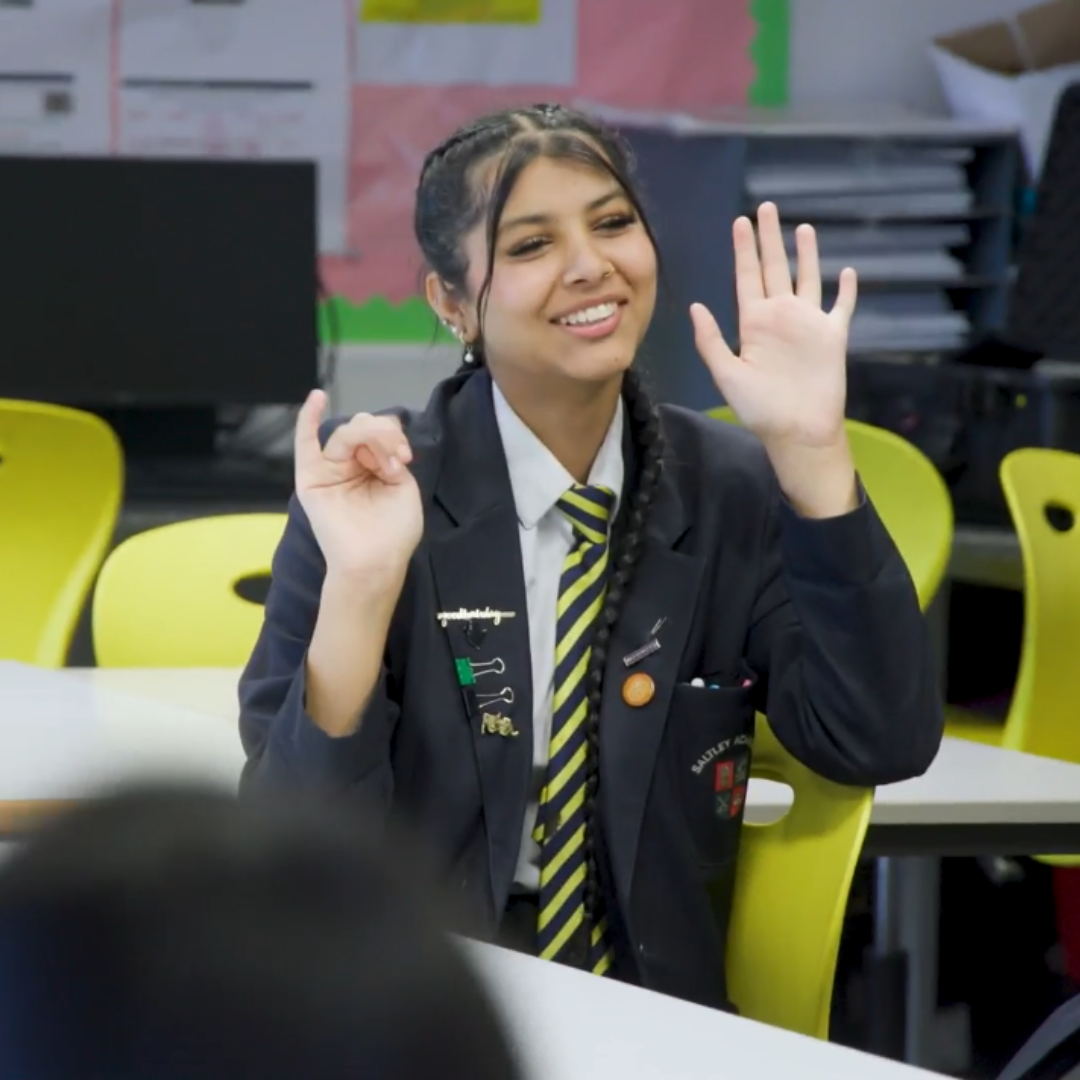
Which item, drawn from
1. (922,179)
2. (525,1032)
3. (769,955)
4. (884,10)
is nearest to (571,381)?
(769,955)

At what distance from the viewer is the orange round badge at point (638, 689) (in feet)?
5.43

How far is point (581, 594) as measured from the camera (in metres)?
1.69

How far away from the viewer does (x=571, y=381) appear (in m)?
1.70

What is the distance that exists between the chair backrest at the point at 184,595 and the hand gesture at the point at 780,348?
99cm

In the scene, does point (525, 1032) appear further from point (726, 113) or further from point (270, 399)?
point (726, 113)

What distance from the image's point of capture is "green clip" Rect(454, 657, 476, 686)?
164cm

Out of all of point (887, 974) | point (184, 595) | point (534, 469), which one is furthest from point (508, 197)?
point (887, 974)

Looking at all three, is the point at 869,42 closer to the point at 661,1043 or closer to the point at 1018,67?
the point at 1018,67

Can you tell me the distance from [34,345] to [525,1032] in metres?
2.93

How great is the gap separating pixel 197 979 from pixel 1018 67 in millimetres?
3478

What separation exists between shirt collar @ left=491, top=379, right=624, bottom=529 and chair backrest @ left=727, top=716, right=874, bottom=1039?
29cm

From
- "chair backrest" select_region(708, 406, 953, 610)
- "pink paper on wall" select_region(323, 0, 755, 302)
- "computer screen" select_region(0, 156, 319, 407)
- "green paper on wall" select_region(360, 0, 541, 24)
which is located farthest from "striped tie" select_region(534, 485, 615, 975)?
"green paper on wall" select_region(360, 0, 541, 24)

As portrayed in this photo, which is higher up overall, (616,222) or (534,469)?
(616,222)

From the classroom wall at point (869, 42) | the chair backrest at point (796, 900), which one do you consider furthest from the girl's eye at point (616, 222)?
the classroom wall at point (869, 42)
